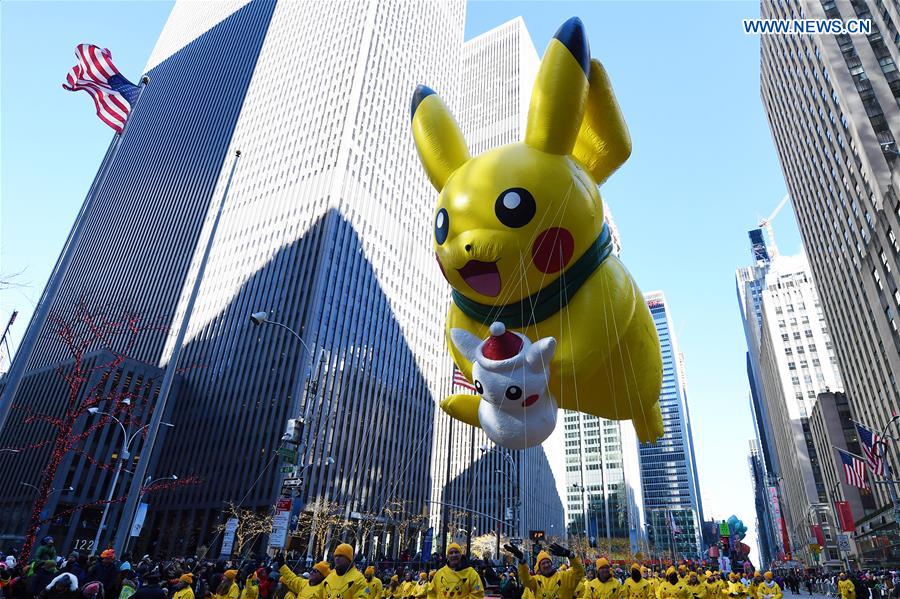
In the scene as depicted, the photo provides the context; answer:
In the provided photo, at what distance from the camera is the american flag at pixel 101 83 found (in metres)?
11.6

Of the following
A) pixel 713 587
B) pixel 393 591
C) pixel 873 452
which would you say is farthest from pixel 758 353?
pixel 393 591

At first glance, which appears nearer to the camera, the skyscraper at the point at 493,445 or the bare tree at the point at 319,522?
the bare tree at the point at 319,522

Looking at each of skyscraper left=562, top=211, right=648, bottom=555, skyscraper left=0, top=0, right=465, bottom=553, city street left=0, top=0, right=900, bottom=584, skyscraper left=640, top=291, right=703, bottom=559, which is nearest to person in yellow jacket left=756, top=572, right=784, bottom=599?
city street left=0, top=0, right=900, bottom=584

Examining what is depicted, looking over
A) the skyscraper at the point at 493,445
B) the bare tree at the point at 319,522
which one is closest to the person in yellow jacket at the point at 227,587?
the bare tree at the point at 319,522

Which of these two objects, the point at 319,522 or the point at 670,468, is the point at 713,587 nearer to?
the point at 319,522

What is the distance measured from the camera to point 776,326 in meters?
80.3

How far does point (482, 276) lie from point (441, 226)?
0.81 m

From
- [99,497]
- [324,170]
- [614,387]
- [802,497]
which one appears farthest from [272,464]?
[802,497]

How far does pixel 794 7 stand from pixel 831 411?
41594 millimetres

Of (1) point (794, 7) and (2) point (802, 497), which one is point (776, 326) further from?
(1) point (794, 7)

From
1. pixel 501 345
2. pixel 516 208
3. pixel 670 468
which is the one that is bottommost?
pixel 501 345

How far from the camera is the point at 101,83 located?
1174 cm

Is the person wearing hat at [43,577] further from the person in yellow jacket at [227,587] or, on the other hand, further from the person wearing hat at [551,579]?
the person wearing hat at [551,579]

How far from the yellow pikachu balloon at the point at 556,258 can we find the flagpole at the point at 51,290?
694 cm
